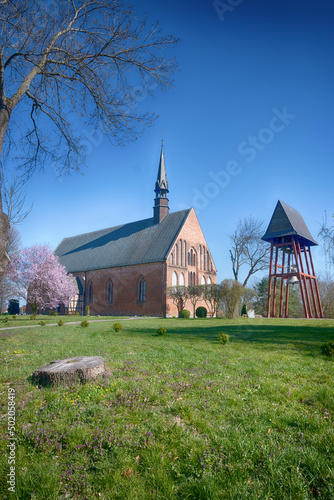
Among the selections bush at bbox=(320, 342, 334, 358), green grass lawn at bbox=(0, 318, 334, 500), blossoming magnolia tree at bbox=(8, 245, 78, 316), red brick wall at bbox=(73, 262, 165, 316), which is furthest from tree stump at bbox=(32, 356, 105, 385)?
red brick wall at bbox=(73, 262, 165, 316)

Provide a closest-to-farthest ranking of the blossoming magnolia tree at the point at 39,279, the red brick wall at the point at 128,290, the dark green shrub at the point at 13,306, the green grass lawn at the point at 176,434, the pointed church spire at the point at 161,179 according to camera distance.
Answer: the green grass lawn at the point at 176,434, the blossoming magnolia tree at the point at 39,279, the red brick wall at the point at 128,290, the pointed church spire at the point at 161,179, the dark green shrub at the point at 13,306

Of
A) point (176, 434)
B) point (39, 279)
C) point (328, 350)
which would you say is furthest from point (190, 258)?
Answer: point (176, 434)

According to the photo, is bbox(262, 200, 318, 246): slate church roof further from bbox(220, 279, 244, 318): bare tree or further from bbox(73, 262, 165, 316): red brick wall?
bbox(73, 262, 165, 316): red brick wall

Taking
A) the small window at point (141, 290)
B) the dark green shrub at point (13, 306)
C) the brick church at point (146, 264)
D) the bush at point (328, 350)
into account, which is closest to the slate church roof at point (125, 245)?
the brick church at point (146, 264)

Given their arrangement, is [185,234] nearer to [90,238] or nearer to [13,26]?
[90,238]

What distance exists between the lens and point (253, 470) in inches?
112

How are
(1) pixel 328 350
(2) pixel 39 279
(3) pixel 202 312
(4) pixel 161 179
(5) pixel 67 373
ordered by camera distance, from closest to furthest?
(5) pixel 67 373 < (1) pixel 328 350 < (2) pixel 39 279 < (3) pixel 202 312 < (4) pixel 161 179

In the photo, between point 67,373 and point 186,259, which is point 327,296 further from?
point 67,373

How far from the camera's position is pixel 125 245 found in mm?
39906

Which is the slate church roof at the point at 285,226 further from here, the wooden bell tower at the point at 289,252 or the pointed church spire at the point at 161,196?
the pointed church spire at the point at 161,196

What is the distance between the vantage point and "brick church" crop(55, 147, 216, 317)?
110ft

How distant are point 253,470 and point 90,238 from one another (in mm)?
47681

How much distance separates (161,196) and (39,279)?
19335 mm

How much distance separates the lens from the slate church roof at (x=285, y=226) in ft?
89.6
